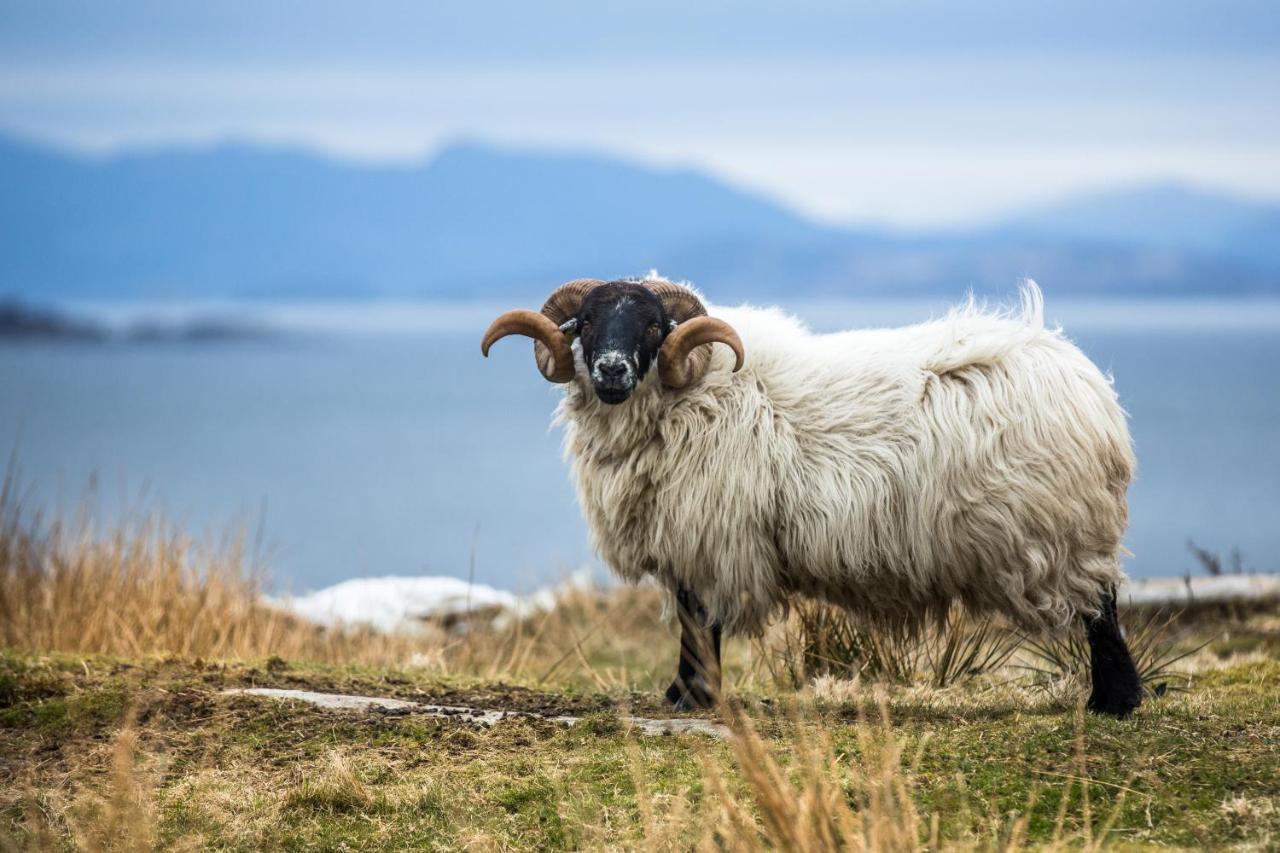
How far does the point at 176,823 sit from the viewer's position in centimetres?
597

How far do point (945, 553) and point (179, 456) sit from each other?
108579mm

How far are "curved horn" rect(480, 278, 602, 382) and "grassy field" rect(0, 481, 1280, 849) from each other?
77.4 inches

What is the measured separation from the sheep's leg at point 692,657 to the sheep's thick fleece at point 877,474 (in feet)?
0.49

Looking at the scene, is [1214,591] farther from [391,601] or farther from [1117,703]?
[391,601]

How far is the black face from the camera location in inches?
305

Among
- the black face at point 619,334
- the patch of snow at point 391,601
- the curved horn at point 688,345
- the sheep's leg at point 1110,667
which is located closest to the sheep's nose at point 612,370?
the black face at point 619,334

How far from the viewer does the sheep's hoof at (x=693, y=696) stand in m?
7.86

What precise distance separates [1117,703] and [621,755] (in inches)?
110

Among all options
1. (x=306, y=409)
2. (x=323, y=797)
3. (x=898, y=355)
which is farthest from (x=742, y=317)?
(x=306, y=409)

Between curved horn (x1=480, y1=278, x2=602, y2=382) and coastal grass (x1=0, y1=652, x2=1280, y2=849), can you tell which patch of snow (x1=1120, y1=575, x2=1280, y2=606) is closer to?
coastal grass (x1=0, y1=652, x2=1280, y2=849)

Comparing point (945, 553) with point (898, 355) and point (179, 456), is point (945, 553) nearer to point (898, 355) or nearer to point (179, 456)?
point (898, 355)

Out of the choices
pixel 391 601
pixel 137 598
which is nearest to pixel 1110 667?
pixel 137 598

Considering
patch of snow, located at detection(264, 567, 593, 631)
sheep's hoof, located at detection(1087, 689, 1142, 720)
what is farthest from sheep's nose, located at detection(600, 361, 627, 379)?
patch of snow, located at detection(264, 567, 593, 631)

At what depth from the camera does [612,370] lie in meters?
7.73
